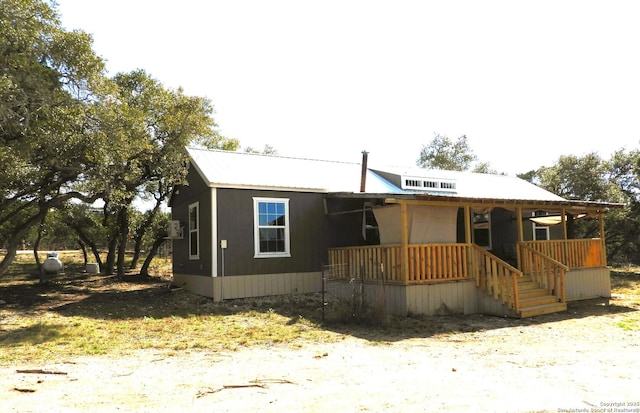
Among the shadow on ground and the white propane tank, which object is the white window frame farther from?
the white propane tank

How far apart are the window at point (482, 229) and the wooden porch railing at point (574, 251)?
3.20 m

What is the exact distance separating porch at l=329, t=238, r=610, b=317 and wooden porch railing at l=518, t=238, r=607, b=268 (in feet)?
2.39

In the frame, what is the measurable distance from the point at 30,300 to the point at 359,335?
10063 millimetres

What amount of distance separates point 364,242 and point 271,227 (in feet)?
9.85

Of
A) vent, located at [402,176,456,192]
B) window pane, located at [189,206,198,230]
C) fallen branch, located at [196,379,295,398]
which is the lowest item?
fallen branch, located at [196,379,295,398]

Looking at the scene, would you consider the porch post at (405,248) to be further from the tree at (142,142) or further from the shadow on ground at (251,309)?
the tree at (142,142)

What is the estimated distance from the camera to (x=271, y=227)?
13.1 metres

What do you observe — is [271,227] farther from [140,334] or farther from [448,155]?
[448,155]

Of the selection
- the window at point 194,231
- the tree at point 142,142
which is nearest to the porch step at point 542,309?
the window at point 194,231

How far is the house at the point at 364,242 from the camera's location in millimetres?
11016

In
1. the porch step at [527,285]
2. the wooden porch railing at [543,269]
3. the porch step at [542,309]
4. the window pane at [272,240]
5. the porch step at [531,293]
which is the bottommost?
the porch step at [542,309]

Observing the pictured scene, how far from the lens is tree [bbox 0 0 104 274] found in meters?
9.59

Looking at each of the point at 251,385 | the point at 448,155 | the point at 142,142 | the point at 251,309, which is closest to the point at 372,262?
the point at 251,309

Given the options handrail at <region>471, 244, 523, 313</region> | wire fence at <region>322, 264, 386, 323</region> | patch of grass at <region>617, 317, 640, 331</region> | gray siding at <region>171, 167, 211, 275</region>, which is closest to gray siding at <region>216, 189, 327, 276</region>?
gray siding at <region>171, 167, 211, 275</region>
